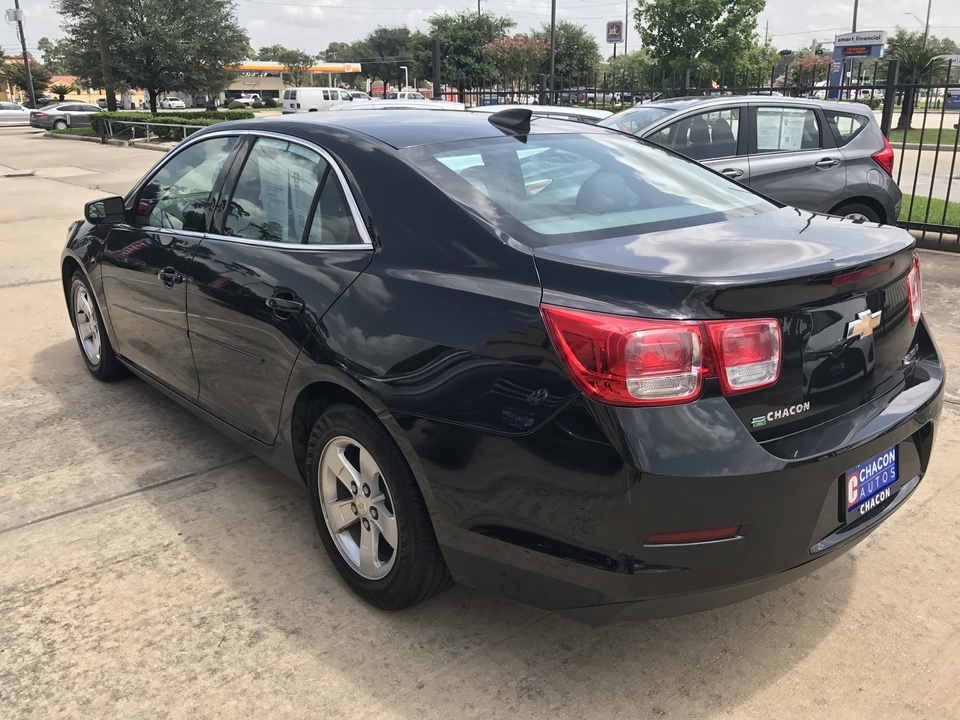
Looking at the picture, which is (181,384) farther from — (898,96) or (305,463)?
(898,96)

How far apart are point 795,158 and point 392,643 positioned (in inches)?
246

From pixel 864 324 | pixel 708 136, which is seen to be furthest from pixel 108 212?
pixel 708 136

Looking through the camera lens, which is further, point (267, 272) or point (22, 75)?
point (22, 75)

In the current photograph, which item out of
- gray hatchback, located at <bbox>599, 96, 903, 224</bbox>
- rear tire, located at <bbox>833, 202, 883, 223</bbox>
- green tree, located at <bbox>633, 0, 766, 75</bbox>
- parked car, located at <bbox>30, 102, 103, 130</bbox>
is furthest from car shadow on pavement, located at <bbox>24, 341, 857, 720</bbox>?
parked car, located at <bbox>30, 102, 103, 130</bbox>

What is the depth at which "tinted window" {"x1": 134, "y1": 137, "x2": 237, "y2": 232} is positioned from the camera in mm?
3652

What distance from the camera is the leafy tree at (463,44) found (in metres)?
57.9

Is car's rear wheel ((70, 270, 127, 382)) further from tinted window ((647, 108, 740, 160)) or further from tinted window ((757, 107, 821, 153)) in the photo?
tinted window ((757, 107, 821, 153))

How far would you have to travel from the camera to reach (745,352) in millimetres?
2090

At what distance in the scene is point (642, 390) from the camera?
2.03 meters

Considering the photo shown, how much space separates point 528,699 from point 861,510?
3.61 feet

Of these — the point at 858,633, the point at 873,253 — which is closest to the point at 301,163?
the point at 873,253

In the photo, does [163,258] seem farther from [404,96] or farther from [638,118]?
[404,96]

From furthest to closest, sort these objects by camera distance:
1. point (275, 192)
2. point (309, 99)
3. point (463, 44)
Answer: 1. point (463, 44)
2. point (309, 99)
3. point (275, 192)

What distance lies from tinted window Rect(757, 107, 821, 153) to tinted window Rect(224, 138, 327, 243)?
535 cm
